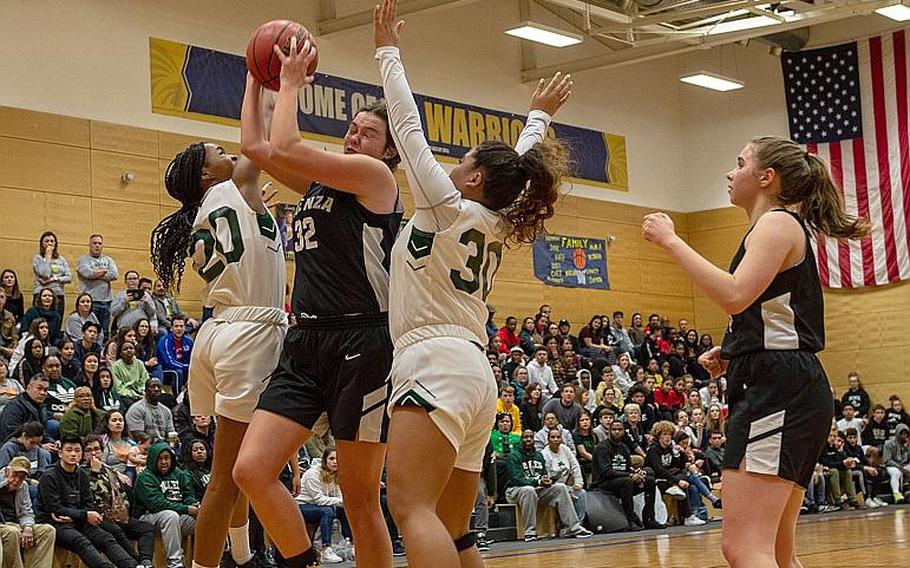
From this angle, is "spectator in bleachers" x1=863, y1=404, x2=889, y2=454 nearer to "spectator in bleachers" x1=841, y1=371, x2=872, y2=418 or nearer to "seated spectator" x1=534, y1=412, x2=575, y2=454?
"spectator in bleachers" x1=841, y1=371, x2=872, y2=418

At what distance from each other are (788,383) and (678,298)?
2146 centimetres

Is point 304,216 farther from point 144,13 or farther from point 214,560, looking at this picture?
point 144,13

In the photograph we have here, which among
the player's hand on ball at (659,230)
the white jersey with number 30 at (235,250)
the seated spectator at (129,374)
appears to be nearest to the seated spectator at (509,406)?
the seated spectator at (129,374)

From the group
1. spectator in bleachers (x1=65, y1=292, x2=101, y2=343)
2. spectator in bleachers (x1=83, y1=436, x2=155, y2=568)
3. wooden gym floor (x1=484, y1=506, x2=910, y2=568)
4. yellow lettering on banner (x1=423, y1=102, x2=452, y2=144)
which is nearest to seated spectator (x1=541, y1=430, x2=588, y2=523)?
wooden gym floor (x1=484, y1=506, x2=910, y2=568)

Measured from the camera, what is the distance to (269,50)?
192 inches

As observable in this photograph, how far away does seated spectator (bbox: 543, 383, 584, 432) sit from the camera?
1670 cm

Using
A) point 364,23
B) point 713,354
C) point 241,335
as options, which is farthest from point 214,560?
point 364,23

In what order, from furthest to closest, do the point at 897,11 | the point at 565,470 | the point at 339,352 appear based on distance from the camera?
the point at 897,11, the point at 565,470, the point at 339,352

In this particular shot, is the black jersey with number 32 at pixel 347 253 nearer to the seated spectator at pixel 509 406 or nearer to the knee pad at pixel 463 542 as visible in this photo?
the knee pad at pixel 463 542

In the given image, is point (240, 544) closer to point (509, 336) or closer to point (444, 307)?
point (444, 307)

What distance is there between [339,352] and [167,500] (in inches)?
270

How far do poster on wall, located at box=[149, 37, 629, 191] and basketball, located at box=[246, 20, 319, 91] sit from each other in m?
11.2

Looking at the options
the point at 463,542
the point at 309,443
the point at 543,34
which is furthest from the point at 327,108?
the point at 463,542

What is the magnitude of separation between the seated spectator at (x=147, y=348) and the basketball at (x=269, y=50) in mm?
9544
